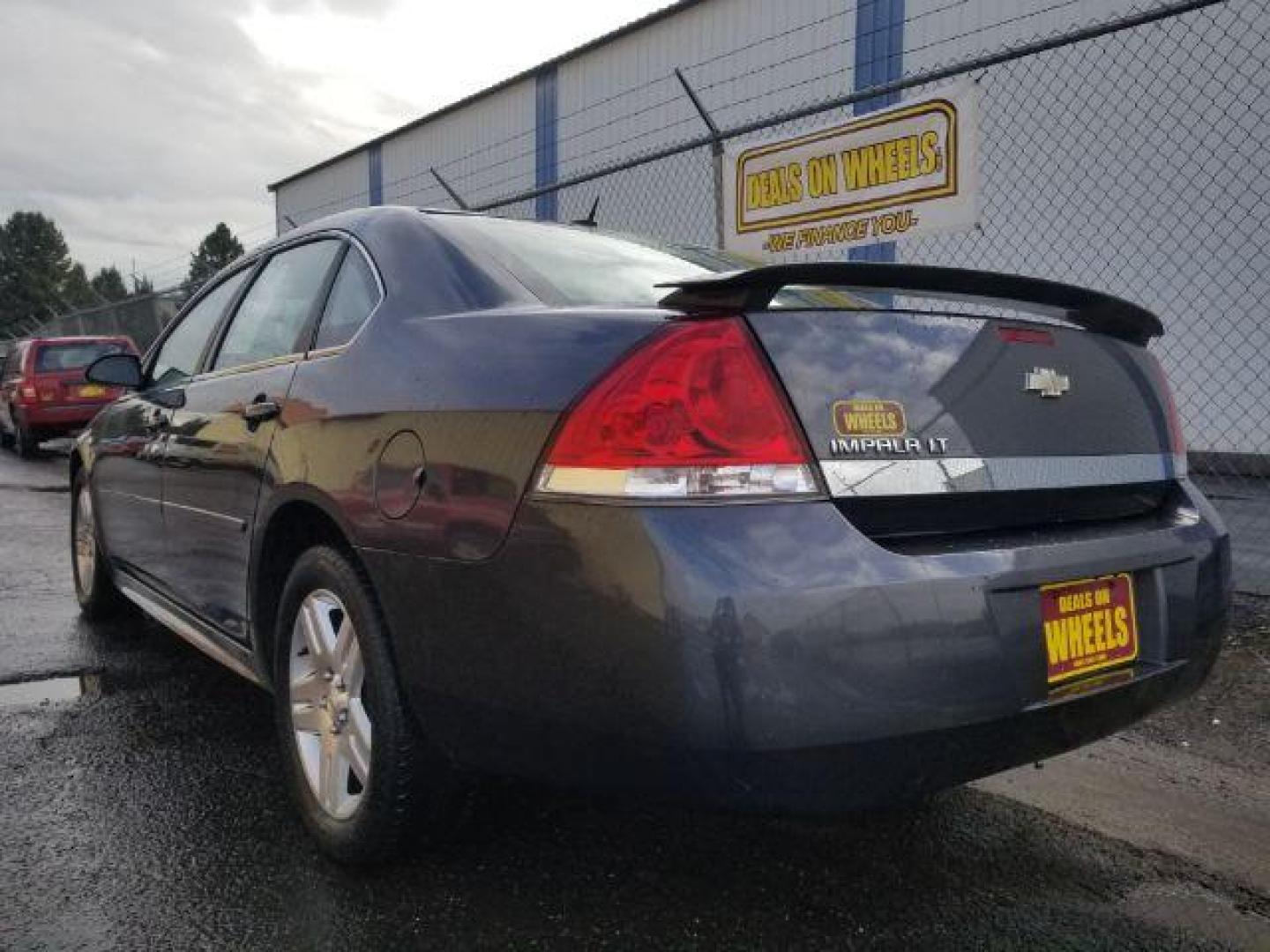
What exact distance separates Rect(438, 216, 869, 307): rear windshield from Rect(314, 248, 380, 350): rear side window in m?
0.25

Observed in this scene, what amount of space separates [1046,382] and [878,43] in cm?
950

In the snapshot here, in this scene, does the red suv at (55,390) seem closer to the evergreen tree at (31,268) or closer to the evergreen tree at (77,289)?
the evergreen tree at (31,268)

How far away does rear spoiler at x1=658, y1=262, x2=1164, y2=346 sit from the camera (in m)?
1.85

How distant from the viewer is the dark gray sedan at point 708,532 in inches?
66.7

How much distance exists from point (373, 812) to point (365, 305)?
1194 millimetres

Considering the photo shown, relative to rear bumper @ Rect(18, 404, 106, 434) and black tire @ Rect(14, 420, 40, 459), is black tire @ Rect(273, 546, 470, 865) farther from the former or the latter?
black tire @ Rect(14, 420, 40, 459)

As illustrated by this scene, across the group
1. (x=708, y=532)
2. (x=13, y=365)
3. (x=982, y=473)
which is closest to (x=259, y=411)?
(x=708, y=532)

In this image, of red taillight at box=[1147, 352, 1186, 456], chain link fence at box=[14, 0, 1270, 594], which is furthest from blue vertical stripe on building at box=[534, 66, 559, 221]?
red taillight at box=[1147, 352, 1186, 456]

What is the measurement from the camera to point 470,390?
204 centimetres

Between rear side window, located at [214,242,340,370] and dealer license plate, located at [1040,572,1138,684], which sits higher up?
rear side window, located at [214,242,340,370]

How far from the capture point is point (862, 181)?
5.66 m

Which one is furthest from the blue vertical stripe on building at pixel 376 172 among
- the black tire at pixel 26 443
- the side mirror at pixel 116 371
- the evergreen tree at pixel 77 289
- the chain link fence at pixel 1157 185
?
the evergreen tree at pixel 77 289

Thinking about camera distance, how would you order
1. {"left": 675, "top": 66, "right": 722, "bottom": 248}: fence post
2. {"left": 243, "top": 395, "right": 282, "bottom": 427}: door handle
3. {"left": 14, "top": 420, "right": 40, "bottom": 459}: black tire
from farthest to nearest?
{"left": 14, "top": 420, "right": 40, "bottom": 459}: black tire → {"left": 675, "top": 66, "right": 722, "bottom": 248}: fence post → {"left": 243, "top": 395, "right": 282, "bottom": 427}: door handle

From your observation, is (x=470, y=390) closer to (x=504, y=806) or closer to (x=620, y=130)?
(x=504, y=806)
